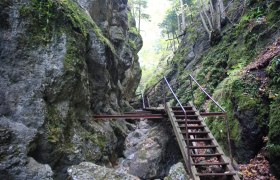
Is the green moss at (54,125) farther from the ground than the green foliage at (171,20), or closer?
closer

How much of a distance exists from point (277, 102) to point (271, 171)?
169cm

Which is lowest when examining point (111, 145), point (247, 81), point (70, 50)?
point (111, 145)

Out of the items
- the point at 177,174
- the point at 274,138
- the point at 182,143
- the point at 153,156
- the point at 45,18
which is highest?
the point at 45,18

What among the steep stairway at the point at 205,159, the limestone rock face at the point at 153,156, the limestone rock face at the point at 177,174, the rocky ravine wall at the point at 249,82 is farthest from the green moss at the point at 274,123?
the limestone rock face at the point at 153,156

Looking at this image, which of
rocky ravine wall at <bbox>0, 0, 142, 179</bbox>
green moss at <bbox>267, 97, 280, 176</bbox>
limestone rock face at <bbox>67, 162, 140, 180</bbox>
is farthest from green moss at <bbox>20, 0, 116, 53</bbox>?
green moss at <bbox>267, 97, 280, 176</bbox>

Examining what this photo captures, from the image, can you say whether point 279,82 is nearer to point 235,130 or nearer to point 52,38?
point 235,130

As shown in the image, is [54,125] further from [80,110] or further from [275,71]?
[275,71]

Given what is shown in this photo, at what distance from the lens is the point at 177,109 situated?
1023cm

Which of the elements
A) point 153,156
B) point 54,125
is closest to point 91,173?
point 54,125

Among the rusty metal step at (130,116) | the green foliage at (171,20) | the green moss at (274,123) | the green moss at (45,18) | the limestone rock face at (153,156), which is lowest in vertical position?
the limestone rock face at (153,156)

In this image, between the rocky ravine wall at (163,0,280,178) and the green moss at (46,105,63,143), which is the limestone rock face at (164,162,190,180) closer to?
the rocky ravine wall at (163,0,280,178)

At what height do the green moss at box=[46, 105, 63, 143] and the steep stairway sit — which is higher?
the green moss at box=[46, 105, 63, 143]

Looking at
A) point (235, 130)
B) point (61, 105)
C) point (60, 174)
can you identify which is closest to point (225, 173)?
point (235, 130)

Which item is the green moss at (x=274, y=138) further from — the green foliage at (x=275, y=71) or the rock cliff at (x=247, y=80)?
the green foliage at (x=275, y=71)
